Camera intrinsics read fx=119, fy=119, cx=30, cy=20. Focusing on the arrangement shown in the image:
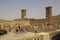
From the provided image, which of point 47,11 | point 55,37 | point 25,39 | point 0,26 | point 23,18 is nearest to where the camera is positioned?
point 25,39

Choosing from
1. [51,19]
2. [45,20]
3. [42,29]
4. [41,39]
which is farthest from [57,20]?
[41,39]

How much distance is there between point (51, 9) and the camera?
17.2 meters

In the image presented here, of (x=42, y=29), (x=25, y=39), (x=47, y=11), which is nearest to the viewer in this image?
(x=25, y=39)

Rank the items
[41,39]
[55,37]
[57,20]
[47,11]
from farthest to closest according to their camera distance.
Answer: [47,11]
[57,20]
[55,37]
[41,39]

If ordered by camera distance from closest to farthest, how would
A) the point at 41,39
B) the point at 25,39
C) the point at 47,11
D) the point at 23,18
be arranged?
1. the point at 25,39
2. the point at 41,39
3. the point at 47,11
4. the point at 23,18

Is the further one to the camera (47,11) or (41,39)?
(47,11)

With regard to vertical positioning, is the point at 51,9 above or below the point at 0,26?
above

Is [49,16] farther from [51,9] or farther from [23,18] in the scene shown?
[23,18]

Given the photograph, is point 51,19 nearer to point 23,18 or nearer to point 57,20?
point 57,20

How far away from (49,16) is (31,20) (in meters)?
3.68

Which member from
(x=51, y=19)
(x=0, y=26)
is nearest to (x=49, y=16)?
(x=51, y=19)

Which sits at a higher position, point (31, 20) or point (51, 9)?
point (51, 9)

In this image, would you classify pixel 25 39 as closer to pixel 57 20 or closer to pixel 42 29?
pixel 42 29

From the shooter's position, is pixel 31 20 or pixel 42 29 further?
pixel 31 20
